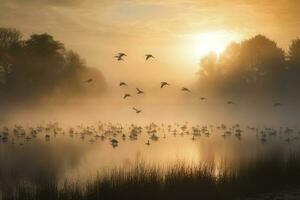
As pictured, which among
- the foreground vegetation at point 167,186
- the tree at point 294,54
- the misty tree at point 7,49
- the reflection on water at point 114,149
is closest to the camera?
the foreground vegetation at point 167,186

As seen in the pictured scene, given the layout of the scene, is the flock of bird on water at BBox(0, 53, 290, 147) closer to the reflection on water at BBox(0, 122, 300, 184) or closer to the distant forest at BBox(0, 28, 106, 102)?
the reflection on water at BBox(0, 122, 300, 184)

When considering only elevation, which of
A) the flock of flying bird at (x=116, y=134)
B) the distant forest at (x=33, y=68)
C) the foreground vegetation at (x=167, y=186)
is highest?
the distant forest at (x=33, y=68)

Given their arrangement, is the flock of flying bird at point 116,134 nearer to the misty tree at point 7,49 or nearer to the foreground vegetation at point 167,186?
the foreground vegetation at point 167,186

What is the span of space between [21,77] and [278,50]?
4318 cm

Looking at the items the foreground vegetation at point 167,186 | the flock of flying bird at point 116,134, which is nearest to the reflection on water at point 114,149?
the flock of flying bird at point 116,134

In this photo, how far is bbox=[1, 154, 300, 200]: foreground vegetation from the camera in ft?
A: 50.3

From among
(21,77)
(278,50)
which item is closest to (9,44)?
(21,77)

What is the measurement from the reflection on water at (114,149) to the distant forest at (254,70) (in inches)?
1456

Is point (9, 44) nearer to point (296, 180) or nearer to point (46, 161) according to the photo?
point (46, 161)

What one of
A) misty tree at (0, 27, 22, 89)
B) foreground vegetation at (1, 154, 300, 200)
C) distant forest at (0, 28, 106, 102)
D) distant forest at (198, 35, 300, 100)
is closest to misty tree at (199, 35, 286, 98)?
distant forest at (198, 35, 300, 100)

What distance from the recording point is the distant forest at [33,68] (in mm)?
69188

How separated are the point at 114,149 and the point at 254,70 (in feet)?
186

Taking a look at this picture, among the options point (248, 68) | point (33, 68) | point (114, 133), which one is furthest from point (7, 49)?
point (248, 68)

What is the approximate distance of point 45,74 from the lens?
7125 cm
